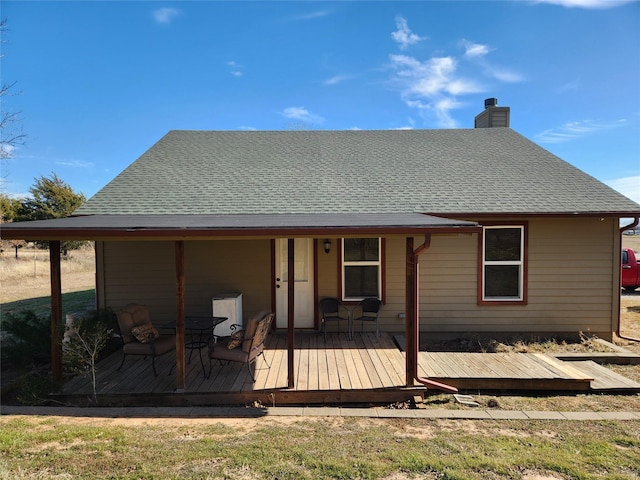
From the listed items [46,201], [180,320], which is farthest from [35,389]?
[46,201]

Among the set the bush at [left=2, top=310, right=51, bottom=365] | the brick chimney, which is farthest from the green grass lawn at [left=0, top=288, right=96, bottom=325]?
the brick chimney

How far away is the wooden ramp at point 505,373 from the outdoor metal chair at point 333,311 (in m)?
1.75

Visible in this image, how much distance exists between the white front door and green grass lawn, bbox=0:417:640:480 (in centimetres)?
322

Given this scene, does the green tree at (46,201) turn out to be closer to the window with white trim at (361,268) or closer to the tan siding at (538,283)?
the window with white trim at (361,268)

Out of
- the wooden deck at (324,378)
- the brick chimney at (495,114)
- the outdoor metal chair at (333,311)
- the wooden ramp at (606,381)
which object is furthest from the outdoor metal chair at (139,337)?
the brick chimney at (495,114)

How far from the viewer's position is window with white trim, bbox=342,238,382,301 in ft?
22.5

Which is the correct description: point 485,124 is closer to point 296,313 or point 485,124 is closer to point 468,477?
point 296,313

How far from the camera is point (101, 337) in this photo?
4.51m

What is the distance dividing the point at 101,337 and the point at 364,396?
3591 millimetres

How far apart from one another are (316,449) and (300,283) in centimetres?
404

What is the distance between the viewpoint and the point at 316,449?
9.99 feet

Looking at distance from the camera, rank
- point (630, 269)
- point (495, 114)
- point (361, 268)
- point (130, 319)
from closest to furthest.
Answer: point (130, 319) < point (361, 268) < point (495, 114) < point (630, 269)

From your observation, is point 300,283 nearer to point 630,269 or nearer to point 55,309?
point 55,309

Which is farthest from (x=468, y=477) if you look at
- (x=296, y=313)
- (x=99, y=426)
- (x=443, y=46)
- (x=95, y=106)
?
(x=95, y=106)
